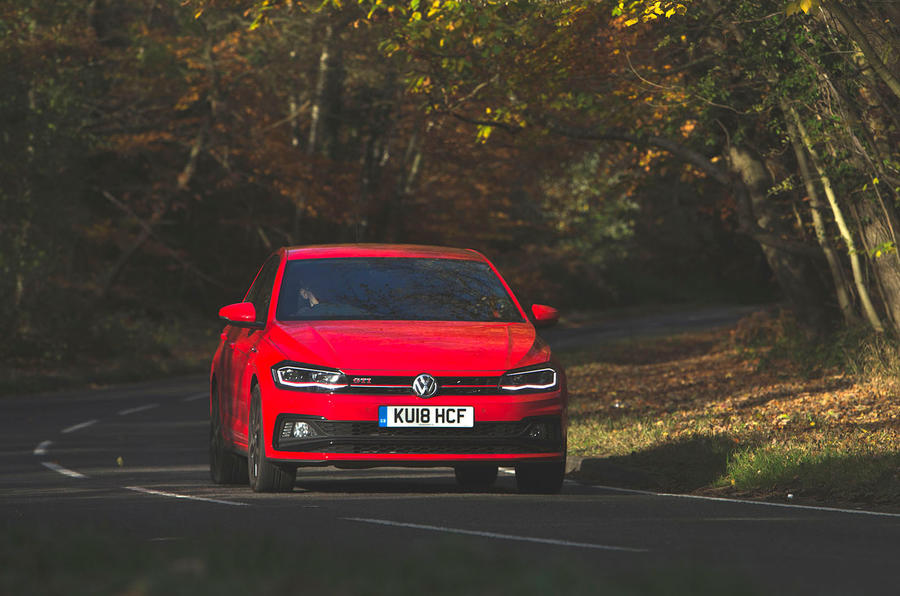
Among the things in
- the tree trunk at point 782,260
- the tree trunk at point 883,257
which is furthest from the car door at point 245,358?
the tree trunk at point 782,260

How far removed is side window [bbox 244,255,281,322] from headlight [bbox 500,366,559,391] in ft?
7.08

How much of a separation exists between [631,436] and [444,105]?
31.7 ft

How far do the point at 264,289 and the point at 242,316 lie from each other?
0.93 metres

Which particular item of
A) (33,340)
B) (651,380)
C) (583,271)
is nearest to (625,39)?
(651,380)

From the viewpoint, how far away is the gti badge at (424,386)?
36.3 ft

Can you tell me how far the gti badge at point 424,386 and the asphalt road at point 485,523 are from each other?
75 cm

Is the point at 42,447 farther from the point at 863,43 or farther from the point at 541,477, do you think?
the point at 863,43

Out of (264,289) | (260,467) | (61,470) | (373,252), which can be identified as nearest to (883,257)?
(373,252)

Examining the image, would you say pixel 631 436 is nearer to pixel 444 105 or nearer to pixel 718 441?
pixel 718 441

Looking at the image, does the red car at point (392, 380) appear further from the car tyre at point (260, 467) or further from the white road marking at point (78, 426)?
the white road marking at point (78, 426)

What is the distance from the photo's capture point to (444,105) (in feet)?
78.0

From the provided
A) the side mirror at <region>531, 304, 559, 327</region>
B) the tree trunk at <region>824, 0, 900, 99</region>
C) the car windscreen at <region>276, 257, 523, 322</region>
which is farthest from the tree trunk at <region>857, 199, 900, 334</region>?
the car windscreen at <region>276, 257, 523, 322</region>

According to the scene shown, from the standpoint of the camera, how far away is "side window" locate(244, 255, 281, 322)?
41.1 ft

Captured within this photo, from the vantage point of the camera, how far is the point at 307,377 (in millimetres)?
11180
